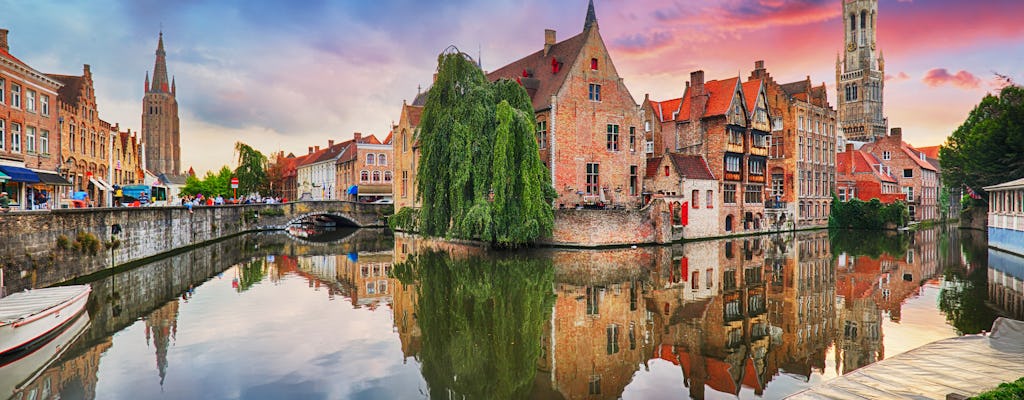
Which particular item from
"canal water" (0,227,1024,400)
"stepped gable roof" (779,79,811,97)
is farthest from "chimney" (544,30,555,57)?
"stepped gable roof" (779,79,811,97)

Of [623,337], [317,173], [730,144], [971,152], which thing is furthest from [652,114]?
[317,173]

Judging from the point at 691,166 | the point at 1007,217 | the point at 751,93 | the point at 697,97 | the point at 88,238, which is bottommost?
the point at 88,238

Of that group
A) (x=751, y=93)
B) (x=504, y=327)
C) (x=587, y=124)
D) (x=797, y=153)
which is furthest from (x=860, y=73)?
(x=504, y=327)

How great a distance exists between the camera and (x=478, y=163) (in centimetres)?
2823

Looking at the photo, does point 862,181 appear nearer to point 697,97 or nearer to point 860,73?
point 697,97

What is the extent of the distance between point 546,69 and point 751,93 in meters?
16.0

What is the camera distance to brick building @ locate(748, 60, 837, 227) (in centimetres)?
4872

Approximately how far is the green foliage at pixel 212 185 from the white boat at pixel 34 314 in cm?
6519

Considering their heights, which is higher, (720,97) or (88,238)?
(720,97)

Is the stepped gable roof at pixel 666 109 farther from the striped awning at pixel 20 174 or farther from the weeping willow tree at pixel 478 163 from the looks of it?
the striped awning at pixel 20 174

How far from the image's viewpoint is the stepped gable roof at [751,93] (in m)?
42.5

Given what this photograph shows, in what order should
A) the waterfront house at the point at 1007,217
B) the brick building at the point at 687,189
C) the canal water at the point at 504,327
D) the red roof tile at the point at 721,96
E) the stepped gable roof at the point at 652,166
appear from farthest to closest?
1. the red roof tile at the point at 721,96
2. the stepped gable roof at the point at 652,166
3. the brick building at the point at 687,189
4. the waterfront house at the point at 1007,217
5. the canal water at the point at 504,327

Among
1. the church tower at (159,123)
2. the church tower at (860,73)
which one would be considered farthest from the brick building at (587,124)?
the church tower at (159,123)

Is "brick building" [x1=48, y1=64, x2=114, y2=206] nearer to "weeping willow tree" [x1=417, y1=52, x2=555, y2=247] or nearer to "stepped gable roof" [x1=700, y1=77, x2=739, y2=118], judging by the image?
"weeping willow tree" [x1=417, y1=52, x2=555, y2=247]
